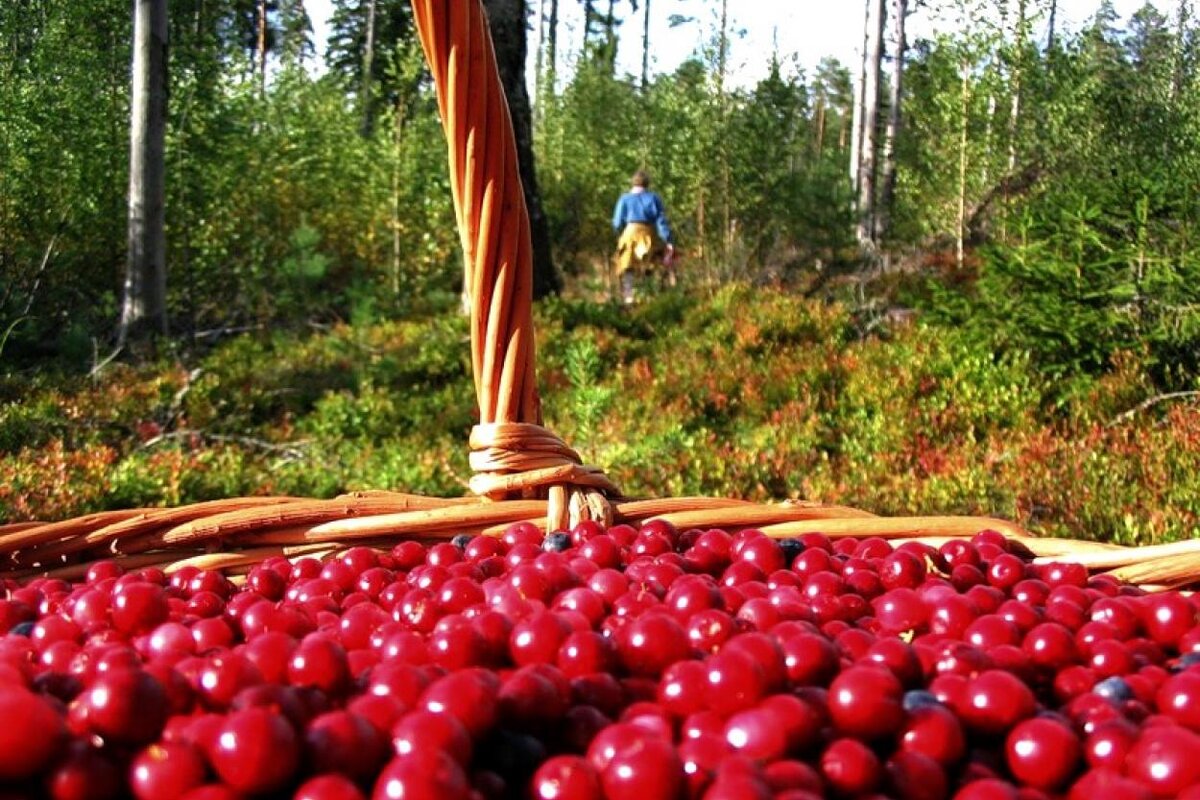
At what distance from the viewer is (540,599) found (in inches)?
51.6

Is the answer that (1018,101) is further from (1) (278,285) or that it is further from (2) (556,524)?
(2) (556,524)

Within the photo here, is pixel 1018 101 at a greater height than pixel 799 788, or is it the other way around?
pixel 1018 101

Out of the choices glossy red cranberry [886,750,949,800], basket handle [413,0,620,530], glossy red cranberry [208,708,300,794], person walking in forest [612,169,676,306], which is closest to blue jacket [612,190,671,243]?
person walking in forest [612,169,676,306]

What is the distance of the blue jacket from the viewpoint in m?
12.0

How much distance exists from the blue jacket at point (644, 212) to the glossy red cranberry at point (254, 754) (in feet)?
37.3

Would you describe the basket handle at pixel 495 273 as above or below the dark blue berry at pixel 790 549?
above

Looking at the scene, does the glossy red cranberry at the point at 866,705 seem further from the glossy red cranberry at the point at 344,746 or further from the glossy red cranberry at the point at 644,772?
the glossy red cranberry at the point at 344,746

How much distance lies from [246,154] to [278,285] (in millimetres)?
1459

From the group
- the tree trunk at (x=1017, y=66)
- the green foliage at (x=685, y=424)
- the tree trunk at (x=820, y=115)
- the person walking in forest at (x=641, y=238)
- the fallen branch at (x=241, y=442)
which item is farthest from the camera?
the tree trunk at (x=820, y=115)

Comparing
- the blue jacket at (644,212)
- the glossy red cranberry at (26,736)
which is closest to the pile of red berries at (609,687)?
the glossy red cranberry at (26,736)

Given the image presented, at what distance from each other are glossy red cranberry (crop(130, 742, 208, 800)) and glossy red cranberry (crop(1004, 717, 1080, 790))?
648 mm

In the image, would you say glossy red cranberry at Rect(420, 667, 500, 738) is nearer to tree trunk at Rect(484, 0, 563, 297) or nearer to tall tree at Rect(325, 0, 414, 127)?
tree trunk at Rect(484, 0, 563, 297)

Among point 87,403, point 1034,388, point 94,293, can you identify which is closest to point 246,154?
point 94,293

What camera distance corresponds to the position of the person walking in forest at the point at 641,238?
11.9m
